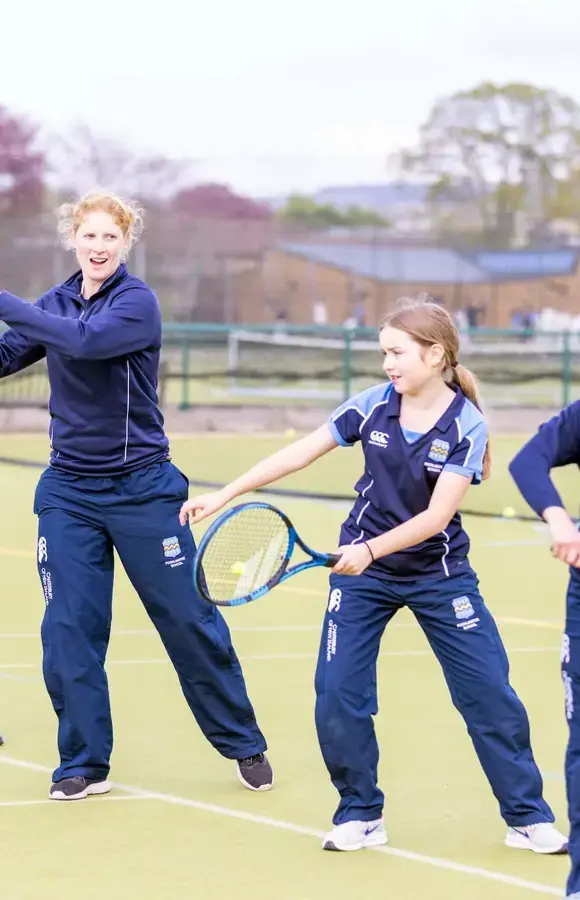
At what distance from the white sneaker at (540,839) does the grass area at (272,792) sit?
0.05 m

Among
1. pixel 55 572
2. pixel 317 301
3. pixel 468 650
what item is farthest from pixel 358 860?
pixel 317 301

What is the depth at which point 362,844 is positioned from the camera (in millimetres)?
5141

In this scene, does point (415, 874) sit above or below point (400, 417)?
below

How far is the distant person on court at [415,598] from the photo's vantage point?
5066 millimetres

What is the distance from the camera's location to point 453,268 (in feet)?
102

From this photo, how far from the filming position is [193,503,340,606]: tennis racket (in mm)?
4879

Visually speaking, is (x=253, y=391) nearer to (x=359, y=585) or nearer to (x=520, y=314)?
(x=520, y=314)

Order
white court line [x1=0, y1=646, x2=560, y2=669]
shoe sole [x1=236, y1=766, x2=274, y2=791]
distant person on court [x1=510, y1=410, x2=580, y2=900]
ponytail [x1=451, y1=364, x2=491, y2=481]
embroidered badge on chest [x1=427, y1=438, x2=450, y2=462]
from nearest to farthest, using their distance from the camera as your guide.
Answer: distant person on court [x1=510, y1=410, x2=580, y2=900] < embroidered badge on chest [x1=427, y1=438, x2=450, y2=462] < ponytail [x1=451, y1=364, x2=491, y2=481] < shoe sole [x1=236, y1=766, x2=274, y2=791] < white court line [x1=0, y1=646, x2=560, y2=669]

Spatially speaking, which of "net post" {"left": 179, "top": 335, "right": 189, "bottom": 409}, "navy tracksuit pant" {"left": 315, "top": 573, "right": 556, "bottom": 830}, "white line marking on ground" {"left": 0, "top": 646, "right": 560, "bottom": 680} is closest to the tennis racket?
"navy tracksuit pant" {"left": 315, "top": 573, "right": 556, "bottom": 830}

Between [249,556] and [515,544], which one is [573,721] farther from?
[515,544]

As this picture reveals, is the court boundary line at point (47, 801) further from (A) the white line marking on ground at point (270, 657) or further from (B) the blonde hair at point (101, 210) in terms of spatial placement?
(A) the white line marking on ground at point (270, 657)

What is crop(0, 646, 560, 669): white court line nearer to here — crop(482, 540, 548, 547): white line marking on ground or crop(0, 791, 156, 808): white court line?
crop(0, 791, 156, 808): white court line

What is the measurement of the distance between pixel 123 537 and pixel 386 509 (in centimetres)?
101

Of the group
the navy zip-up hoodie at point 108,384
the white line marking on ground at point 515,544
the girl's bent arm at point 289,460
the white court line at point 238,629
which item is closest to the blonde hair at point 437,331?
the girl's bent arm at point 289,460
